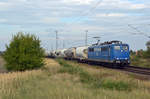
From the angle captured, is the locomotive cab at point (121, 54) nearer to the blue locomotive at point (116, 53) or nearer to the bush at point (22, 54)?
the blue locomotive at point (116, 53)

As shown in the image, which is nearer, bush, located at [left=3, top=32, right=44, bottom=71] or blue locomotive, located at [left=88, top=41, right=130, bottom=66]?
bush, located at [left=3, top=32, right=44, bottom=71]

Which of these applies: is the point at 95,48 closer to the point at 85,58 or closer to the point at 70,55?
the point at 85,58

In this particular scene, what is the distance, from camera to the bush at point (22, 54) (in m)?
31.5

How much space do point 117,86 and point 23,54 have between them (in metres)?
18.2

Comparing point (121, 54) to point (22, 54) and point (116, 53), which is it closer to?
point (116, 53)

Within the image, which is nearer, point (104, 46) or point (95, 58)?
point (104, 46)

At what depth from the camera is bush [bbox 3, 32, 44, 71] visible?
31.5m

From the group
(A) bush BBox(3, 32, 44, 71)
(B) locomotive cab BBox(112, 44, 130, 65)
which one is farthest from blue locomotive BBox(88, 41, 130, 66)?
(A) bush BBox(3, 32, 44, 71)

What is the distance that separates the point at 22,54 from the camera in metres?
31.4

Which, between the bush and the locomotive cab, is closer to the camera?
the bush

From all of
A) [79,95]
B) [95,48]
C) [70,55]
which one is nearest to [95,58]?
[95,48]

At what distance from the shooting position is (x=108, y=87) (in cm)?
1525

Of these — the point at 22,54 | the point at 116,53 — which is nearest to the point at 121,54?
the point at 116,53

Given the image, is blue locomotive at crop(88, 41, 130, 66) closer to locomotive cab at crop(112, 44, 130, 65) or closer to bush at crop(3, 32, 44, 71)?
locomotive cab at crop(112, 44, 130, 65)
